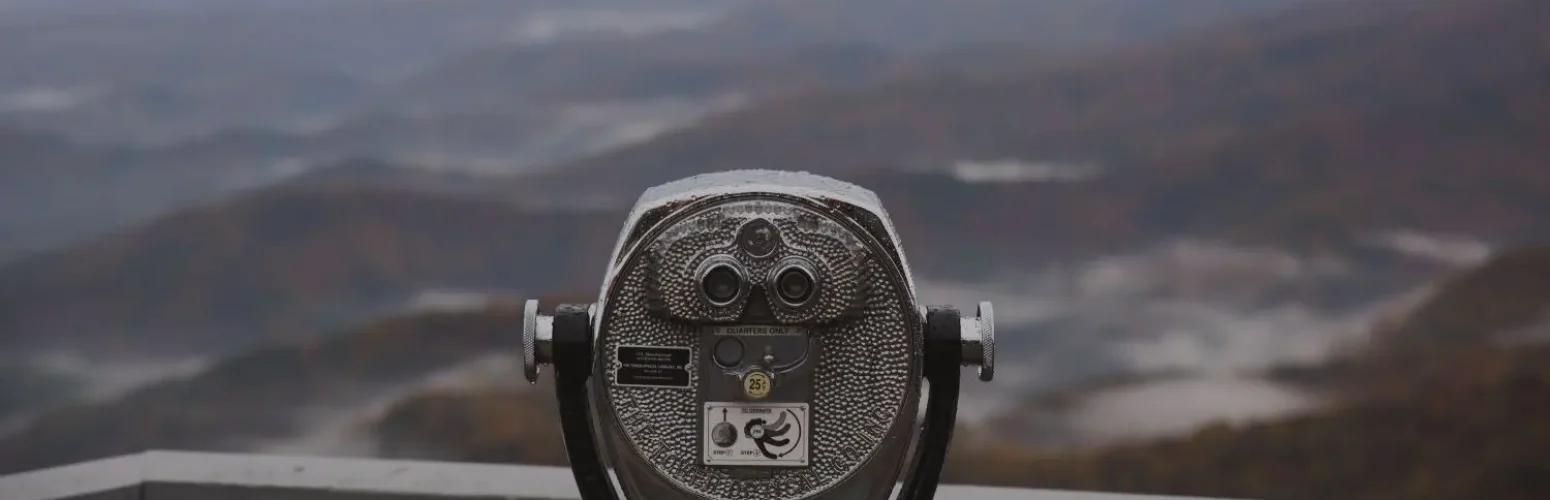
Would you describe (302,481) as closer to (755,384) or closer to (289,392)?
(289,392)

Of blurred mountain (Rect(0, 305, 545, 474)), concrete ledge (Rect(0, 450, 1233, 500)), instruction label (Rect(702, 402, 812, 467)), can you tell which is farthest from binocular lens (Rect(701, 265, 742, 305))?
blurred mountain (Rect(0, 305, 545, 474))

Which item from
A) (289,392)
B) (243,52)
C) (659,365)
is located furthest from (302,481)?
(659,365)

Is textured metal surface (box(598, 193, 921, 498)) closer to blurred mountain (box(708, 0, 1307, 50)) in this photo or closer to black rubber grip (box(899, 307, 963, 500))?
black rubber grip (box(899, 307, 963, 500))

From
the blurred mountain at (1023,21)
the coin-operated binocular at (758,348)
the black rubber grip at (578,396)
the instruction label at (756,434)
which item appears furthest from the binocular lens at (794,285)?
the blurred mountain at (1023,21)

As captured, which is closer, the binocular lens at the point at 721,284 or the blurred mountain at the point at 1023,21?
the binocular lens at the point at 721,284

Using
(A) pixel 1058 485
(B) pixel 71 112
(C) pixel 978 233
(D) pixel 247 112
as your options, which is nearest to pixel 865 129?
(C) pixel 978 233

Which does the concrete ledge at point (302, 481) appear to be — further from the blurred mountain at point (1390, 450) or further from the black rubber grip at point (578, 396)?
the black rubber grip at point (578, 396)
